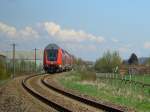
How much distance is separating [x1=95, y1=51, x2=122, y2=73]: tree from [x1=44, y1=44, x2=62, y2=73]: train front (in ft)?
186

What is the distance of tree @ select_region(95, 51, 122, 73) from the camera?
12274 centimetres

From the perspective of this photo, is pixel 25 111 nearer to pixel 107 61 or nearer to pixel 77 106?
pixel 77 106

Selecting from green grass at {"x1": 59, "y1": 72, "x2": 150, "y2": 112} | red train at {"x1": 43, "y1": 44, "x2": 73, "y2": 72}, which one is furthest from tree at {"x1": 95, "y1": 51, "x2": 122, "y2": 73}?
green grass at {"x1": 59, "y1": 72, "x2": 150, "y2": 112}

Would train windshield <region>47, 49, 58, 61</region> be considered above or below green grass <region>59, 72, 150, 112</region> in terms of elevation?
above

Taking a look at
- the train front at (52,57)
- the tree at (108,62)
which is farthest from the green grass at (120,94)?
the tree at (108,62)

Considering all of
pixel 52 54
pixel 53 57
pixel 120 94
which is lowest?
pixel 120 94

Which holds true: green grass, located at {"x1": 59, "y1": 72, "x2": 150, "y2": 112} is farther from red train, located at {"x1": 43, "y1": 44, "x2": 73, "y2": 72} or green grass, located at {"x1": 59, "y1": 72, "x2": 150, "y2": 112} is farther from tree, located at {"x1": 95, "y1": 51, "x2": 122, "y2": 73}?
tree, located at {"x1": 95, "y1": 51, "x2": 122, "y2": 73}

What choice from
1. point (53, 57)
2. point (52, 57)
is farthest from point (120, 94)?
point (52, 57)

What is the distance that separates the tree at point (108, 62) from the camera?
122738mm

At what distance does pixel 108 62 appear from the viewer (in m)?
129

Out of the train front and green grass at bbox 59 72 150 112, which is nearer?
green grass at bbox 59 72 150 112

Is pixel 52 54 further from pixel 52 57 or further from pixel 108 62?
pixel 108 62

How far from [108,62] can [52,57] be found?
66.2 meters

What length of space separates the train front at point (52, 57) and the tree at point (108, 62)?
56.6m
